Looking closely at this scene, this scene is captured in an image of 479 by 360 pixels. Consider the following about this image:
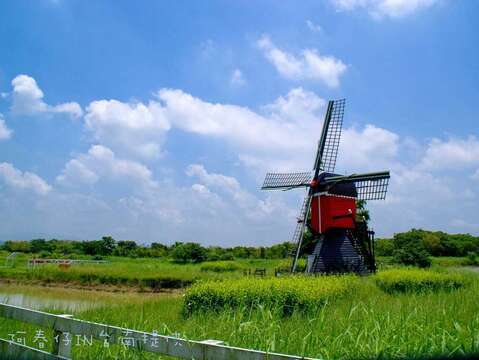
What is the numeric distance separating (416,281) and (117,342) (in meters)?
10.4

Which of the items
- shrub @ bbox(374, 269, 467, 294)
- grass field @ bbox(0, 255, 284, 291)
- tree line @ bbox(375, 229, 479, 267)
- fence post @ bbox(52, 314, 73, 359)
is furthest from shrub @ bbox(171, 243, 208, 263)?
fence post @ bbox(52, 314, 73, 359)

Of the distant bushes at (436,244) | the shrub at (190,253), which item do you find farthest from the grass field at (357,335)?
the shrub at (190,253)

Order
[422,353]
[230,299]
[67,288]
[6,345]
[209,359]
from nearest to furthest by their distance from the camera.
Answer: [209,359]
[422,353]
[6,345]
[230,299]
[67,288]

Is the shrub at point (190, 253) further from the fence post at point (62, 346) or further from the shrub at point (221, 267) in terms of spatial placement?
the fence post at point (62, 346)

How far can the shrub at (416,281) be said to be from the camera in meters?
11.6

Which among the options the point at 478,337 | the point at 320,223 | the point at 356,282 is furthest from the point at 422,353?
the point at 320,223

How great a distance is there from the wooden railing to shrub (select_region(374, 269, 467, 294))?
9.86 meters

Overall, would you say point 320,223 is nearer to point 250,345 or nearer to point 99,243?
point 250,345

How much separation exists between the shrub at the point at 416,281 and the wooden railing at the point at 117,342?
32.3 feet

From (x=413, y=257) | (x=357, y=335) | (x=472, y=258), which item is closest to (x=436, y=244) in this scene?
(x=472, y=258)

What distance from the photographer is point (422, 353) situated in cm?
336

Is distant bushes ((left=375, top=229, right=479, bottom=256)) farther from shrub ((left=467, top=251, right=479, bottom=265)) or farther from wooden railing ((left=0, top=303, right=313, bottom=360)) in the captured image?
wooden railing ((left=0, top=303, right=313, bottom=360))

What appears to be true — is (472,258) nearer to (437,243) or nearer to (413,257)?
(437,243)

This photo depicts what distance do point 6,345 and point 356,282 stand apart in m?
10.2
